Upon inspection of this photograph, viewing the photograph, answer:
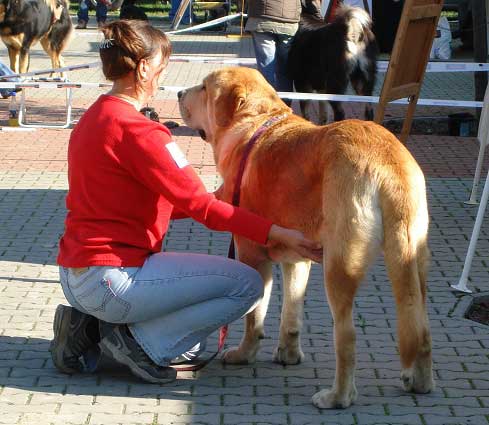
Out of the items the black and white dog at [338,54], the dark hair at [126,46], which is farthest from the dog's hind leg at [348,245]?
the black and white dog at [338,54]

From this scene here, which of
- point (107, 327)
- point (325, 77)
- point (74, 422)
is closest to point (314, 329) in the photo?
point (107, 327)

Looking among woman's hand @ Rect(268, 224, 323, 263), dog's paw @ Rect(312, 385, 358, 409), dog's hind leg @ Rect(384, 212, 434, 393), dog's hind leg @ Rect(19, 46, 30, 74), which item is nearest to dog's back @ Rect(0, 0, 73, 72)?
dog's hind leg @ Rect(19, 46, 30, 74)

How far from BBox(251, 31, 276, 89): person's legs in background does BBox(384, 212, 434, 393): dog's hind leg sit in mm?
6389

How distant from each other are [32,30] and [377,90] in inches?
214

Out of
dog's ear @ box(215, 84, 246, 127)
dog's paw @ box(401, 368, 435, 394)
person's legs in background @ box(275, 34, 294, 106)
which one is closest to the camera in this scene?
dog's paw @ box(401, 368, 435, 394)

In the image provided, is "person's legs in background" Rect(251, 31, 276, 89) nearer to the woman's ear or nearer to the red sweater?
the woman's ear

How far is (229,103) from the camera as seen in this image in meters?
4.21

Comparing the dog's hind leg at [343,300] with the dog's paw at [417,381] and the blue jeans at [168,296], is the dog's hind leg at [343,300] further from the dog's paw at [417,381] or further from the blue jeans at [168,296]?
the blue jeans at [168,296]

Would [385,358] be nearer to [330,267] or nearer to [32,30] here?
[330,267]

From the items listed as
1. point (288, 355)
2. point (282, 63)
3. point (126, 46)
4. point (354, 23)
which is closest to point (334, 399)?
point (288, 355)

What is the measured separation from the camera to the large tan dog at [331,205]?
3.46 m

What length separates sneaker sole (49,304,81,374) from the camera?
161 inches

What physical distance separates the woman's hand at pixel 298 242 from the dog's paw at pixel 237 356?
0.84 m

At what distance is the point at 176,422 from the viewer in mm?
3684
